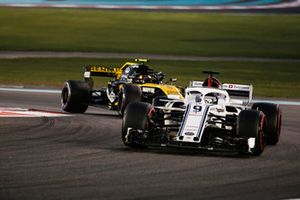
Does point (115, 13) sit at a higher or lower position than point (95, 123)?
higher

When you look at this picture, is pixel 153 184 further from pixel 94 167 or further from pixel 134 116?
Result: pixel 134 116

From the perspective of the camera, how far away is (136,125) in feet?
50.9

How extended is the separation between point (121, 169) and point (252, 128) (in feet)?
8.90

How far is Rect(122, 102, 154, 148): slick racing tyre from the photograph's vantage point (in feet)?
50.9

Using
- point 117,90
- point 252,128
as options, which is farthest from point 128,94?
point 252,128

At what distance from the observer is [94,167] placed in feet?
44.0

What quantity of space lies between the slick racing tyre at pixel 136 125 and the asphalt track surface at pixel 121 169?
150 millimetres

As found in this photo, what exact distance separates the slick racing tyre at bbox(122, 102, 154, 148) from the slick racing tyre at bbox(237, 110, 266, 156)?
57.8 inches

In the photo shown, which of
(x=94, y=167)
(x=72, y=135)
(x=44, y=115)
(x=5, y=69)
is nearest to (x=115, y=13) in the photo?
(x=5, y=69)

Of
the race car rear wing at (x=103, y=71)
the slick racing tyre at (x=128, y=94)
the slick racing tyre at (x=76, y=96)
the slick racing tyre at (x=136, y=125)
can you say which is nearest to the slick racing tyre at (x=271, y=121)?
the slick racing tyre at (x=136, y=125)

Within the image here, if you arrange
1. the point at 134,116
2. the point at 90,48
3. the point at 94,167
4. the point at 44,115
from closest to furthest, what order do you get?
the point at 94,167
the point at 134,116
the point at 44,115
the point at 90,48

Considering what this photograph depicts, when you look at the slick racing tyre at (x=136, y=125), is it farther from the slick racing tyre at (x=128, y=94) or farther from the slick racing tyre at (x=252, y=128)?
the slick racing tyre at (x=128, y=94)

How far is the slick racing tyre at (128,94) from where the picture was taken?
21266mm

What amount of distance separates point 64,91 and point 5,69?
54.4ft
